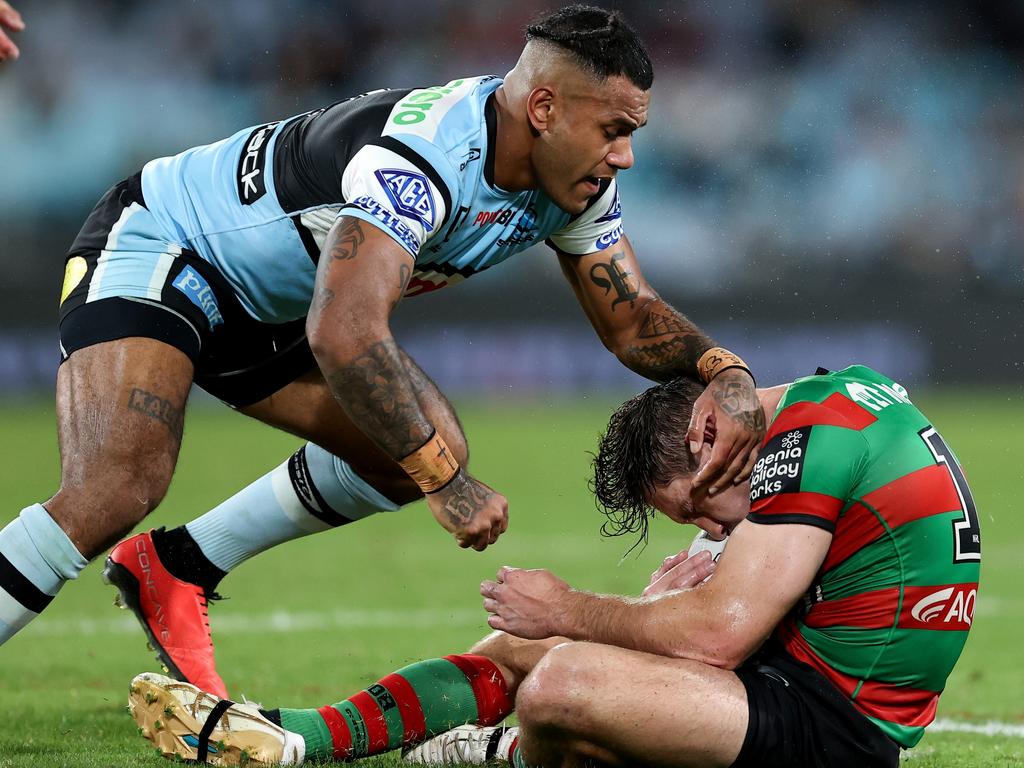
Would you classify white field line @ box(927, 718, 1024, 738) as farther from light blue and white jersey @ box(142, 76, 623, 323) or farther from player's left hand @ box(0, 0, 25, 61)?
player's left hand @ box(0, 0, 25, 61)

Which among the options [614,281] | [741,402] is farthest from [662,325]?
[741,402]

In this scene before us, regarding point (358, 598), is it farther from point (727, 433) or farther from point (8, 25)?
point (8, 25)

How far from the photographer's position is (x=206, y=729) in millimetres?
4020

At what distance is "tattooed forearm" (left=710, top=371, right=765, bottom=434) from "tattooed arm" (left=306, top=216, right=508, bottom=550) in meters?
0.70

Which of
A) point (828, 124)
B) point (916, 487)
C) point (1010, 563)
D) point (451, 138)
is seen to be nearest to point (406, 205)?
point (451, 138)

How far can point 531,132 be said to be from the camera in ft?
14.4

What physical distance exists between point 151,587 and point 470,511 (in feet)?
5.72

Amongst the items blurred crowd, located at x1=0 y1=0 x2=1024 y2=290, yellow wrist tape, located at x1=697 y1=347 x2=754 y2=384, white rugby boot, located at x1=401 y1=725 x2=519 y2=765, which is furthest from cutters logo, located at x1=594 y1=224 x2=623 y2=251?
blurred crowd, located at x1=0 y1=0 x2=1024 y2=290

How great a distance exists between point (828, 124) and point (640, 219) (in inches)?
119

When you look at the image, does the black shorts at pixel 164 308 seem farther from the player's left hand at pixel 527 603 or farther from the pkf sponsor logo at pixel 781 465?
the pkf sponsor logo at pixel 781 465

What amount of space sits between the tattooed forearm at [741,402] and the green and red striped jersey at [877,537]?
11.8 inches

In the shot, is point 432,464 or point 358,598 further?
point 358,598

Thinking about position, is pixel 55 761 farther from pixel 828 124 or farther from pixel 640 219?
pixel 828 124

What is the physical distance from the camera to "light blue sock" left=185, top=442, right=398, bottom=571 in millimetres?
5172
